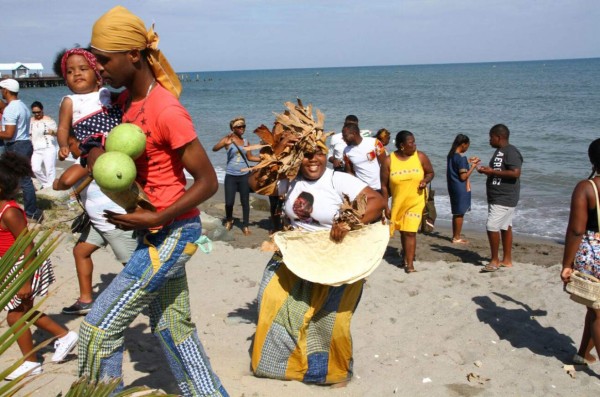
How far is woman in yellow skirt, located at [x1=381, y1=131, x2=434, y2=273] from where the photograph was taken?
24.7ft

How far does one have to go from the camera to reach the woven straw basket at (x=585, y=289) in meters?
4.23

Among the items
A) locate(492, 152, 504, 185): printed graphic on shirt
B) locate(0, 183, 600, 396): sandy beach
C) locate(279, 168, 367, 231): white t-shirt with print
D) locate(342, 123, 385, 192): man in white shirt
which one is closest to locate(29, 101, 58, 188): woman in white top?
locate(0, 183, 600, 396): sandy beach

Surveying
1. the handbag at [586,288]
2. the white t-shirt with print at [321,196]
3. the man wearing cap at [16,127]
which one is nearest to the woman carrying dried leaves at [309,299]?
the white t-shirt with print at [321,196]

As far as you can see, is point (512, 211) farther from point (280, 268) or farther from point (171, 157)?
point (171, 157)

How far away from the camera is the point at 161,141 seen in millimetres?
2988

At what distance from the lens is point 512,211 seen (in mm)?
7641

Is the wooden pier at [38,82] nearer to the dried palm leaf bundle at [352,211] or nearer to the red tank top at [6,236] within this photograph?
the red tank top at [6,236]

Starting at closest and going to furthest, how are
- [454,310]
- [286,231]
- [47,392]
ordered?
[47,392]
[286,231]
[454,310]

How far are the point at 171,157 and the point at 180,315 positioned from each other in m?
0.93

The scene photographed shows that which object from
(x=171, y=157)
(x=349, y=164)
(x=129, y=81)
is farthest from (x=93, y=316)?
(x=349, y=164)

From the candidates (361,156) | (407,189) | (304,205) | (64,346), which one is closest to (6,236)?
(64,346)

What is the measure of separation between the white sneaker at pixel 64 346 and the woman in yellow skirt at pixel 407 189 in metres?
4.32

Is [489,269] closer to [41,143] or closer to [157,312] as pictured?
[157,312]

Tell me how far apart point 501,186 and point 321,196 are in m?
4.26
